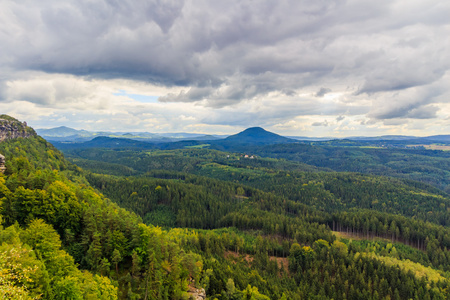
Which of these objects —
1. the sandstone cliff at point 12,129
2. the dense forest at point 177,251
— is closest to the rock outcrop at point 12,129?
the sandstone cliff at point 12,129

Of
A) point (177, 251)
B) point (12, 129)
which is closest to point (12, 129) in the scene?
point (12, 129)

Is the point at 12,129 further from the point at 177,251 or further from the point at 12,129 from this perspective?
the point at 177,251

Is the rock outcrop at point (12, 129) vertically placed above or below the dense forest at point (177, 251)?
above

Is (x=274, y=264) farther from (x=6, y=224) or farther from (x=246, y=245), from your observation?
(x=6, y=224)

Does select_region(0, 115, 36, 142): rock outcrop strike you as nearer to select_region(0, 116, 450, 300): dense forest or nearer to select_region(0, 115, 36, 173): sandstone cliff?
select_region(0, 115, 36, 173): sandstone cliff

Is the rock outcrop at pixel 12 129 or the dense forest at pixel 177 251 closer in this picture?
the dense forest at pixel 177 251

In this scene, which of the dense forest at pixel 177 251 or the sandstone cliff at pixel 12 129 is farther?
the sandstone cliff at pixel 12 129

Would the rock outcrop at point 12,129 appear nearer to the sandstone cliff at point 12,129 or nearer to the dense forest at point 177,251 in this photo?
the sandstone cliff at point 12,129

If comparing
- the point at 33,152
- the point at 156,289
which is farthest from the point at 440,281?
the point at 33,152

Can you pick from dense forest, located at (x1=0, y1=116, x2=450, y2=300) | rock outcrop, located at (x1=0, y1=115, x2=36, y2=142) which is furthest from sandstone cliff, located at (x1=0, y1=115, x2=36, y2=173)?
dense forest, located at (x1=0, y1=116, x2=450, y2=300)
